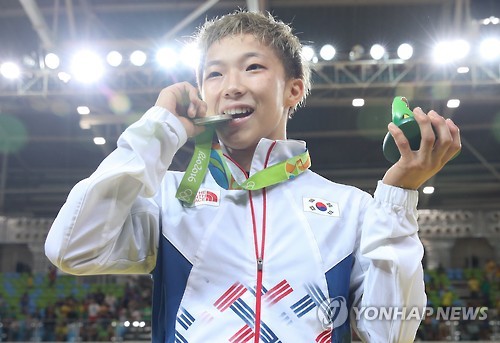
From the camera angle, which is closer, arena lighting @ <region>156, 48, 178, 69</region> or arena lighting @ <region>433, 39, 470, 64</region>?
arena lighting @ <region>433, 39, 470, 64</region>

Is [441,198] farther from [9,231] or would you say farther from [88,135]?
[9,231]

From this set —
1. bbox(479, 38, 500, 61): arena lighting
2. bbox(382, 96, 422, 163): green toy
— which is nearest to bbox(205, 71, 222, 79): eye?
bbox(382, 96, 422, 163): green toy

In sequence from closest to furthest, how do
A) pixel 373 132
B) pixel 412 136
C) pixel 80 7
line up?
pixel 412 136
pixel 80 7
pixel 373 132

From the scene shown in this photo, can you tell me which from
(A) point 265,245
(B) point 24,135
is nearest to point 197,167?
(A) point 265,245

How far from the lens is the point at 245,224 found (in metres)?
1.48

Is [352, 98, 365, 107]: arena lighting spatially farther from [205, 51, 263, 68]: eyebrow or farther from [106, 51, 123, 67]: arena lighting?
[205, 51, 263, 68]: eyebrow

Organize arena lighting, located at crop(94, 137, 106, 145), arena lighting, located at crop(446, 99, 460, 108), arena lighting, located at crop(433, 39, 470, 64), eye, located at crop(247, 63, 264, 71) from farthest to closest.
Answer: arena lighting, located at crop(94, 137, 106, 145), arena lighting, located at crop(446, 99, 460, 108), arena lighting, located at crop(433, 39, 470, 64), eye, located at crop(247, 63, 264, 71)

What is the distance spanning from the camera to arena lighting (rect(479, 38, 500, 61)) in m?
9.28

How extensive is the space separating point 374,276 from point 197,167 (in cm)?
46

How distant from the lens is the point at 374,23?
10258 millimetres

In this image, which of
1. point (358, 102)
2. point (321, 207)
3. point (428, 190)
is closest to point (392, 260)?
point (321, 207)

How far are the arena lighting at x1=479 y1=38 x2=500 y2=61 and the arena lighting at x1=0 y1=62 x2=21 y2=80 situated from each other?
258 inches

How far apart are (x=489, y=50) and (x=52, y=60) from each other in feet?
20.1

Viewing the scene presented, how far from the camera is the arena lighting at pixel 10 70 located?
952cm
